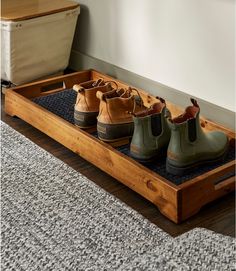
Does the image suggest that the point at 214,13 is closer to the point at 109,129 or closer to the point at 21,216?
the point at 109,129

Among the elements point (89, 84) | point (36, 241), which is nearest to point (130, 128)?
point (89, 84)

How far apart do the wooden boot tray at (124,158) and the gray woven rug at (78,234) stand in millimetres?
75

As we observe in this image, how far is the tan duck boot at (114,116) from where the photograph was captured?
68.8 inches

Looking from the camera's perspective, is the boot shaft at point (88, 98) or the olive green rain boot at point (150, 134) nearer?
the olive green rain boot at point (150, 134)

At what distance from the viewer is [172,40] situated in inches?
81.2

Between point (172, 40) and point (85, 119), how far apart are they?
0.48 metres

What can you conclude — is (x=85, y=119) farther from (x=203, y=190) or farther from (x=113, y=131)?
(x=203, y=190)

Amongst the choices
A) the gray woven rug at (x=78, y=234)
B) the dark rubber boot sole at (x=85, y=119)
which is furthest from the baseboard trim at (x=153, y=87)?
the gray woven rug at (x=78, y=234)

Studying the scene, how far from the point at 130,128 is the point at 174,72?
16.1 inches

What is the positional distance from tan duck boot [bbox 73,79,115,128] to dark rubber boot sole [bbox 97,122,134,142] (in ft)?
0.31

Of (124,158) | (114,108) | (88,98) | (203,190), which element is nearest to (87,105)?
(88,98)

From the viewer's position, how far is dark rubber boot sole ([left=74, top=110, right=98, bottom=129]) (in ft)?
6.11

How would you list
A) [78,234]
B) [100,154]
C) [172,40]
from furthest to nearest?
[172,40] < [100,154] < [78,234]

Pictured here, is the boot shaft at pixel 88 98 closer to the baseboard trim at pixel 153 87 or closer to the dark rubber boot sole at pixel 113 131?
the dark rubber boot sole at pixel 113 131
